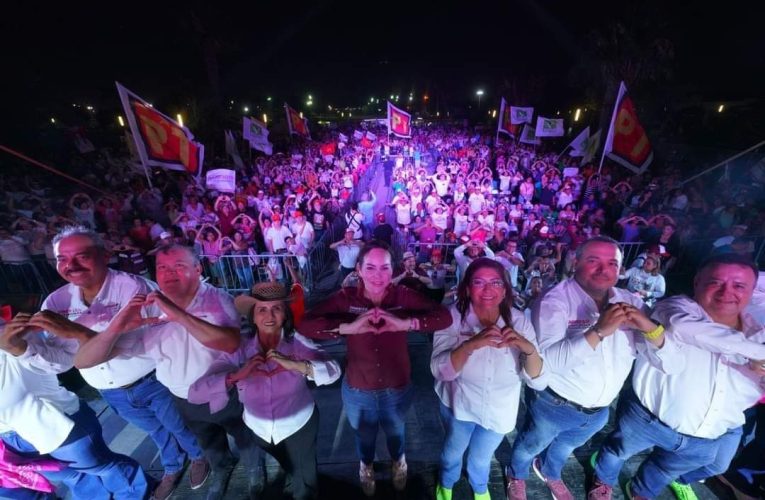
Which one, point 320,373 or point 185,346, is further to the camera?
point 185,346

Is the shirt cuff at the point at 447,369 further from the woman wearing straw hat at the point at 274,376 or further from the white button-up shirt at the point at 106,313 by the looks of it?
the white button-up shirt at the point at 106,313

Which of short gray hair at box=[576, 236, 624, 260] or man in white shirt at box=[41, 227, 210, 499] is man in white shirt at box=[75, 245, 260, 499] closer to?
man in white shirt at box=[41, 227, 210, 499]

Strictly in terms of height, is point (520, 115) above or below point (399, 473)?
above

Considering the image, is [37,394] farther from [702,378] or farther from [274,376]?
[702,378]

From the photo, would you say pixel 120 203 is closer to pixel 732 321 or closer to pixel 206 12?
pixel 732 321

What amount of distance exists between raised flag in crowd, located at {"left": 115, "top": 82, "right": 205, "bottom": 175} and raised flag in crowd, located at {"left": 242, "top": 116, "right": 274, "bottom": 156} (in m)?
5.95

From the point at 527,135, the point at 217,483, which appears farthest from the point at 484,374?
the point at 527,135

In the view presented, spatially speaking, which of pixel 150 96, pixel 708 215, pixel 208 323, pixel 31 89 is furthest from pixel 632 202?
pixel 150 96

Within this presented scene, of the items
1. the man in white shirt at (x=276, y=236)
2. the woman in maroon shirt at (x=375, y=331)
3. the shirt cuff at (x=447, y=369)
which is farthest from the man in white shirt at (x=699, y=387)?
the man in white shirt at (x=276, y=236)

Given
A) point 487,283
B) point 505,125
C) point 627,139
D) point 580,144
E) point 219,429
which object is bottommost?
point 219,429

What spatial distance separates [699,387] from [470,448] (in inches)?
67.7

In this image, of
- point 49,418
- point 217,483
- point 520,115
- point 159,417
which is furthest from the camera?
point 520,115

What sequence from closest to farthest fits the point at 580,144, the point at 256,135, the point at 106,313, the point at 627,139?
the point at 106,313 → the point at 627,139 → the point at 580,144 → the point at 256,135

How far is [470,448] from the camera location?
291 centimetres
